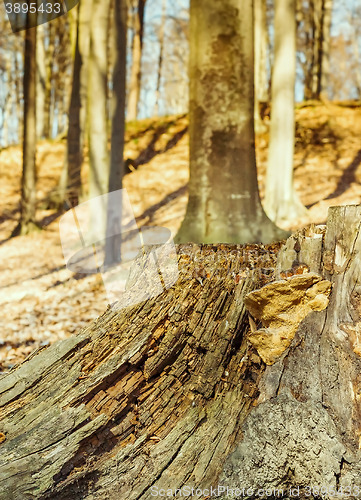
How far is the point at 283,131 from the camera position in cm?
945

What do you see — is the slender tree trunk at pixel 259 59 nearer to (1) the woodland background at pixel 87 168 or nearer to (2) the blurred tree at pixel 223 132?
(1) the woodland background at pixel 87 168

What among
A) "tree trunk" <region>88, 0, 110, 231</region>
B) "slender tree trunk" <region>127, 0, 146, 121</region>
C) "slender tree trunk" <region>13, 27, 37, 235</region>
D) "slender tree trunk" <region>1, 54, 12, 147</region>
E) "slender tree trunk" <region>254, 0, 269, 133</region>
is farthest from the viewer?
"slender tree trunk" <region>1, 54, 12, 147</region>

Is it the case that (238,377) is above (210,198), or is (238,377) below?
below

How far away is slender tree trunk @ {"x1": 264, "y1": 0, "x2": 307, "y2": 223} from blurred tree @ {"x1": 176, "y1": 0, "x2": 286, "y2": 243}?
4.83m

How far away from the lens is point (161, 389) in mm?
2172

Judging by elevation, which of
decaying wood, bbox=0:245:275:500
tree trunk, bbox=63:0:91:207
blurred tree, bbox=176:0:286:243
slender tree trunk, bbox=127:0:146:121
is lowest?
decaying wood, bbox=0:245:275:500

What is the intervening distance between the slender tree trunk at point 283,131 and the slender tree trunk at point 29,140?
18.6ft

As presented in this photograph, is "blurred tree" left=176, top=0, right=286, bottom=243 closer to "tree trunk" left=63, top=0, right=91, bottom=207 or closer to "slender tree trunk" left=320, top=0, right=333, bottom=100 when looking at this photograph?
"tree trunk" left=63, top=0, right=91, bottom=207

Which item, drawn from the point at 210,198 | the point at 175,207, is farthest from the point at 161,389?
the point at 175,207

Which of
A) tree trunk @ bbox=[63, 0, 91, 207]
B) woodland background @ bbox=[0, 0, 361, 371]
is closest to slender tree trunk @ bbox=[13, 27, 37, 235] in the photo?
woodland background @ bbox=[0, 0, 361, 371]

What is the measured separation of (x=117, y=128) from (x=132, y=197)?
488 centimetres

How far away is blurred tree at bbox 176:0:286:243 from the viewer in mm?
4371

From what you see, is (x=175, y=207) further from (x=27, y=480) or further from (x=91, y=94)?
(x=27, y=480)

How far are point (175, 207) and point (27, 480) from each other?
34.8 feet
